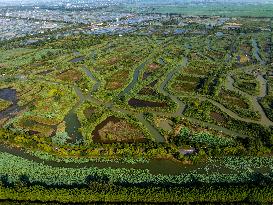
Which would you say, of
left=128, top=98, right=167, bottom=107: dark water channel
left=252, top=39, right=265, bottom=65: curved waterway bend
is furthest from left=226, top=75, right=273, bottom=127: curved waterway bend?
left=128, top=98, right=167, bottom=107: dark water channel

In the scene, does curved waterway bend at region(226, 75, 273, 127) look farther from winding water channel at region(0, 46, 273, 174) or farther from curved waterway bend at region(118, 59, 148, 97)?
curved waterway bend at region(118, 59, 148, 97)

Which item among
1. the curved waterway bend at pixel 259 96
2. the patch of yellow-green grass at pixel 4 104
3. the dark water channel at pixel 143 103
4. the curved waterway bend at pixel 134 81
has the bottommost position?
the patch of yellow-green grass at pixel 4 104

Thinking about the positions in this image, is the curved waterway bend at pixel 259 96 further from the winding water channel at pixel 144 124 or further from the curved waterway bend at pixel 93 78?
the curved waterway bend at pixel 93 78

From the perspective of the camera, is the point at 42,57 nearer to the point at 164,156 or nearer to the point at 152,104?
the point at 152,104

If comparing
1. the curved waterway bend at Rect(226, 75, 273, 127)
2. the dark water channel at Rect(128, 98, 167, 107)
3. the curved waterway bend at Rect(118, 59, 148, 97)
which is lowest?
the curved waterway bend at Rect(118, 59, 148, 97)

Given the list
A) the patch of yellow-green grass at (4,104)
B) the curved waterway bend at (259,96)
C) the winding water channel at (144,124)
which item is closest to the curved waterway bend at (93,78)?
the winding water channel at (144,124)

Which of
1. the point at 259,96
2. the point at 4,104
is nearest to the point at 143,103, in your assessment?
the point at 259,96

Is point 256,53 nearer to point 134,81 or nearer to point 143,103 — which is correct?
point 134,81

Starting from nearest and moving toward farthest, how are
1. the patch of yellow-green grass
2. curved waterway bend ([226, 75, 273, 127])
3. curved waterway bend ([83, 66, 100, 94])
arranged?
curved waterway bend ([226, 75, 273, 127]) → the patch of yellow-green grass → curved waterway bend ([83, 66, 100, 94])
